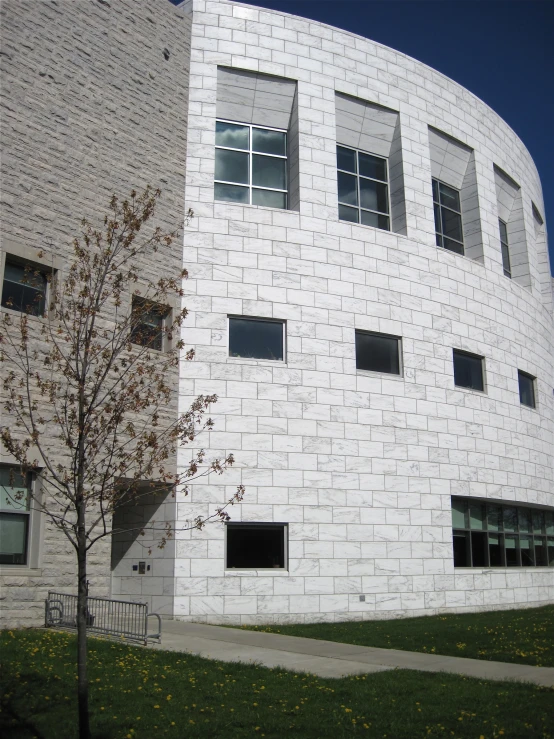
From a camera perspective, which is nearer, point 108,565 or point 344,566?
point 108,565

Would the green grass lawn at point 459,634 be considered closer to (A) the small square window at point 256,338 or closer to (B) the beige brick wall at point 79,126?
(B) the beige brick wall at point 79,126

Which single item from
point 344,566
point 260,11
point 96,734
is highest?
point 260,11

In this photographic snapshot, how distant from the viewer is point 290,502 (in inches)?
805

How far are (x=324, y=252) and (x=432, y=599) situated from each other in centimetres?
1075

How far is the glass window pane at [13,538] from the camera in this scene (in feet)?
52.3

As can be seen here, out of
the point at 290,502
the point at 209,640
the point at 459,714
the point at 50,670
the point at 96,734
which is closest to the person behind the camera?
the point at 96,734

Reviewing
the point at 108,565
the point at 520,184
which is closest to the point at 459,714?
the point at 108,565

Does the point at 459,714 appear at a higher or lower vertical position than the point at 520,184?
lower

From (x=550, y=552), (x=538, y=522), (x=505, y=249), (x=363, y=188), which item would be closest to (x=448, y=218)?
(x=505, y=249)

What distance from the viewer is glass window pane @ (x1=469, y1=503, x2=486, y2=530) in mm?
24688

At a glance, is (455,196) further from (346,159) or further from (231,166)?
(231,166)

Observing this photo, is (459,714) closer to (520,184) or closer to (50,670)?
(50,670)

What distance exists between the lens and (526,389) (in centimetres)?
2889

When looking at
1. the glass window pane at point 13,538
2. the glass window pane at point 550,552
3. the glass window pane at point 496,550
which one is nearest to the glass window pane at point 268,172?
the glass window pane at point 13,538
